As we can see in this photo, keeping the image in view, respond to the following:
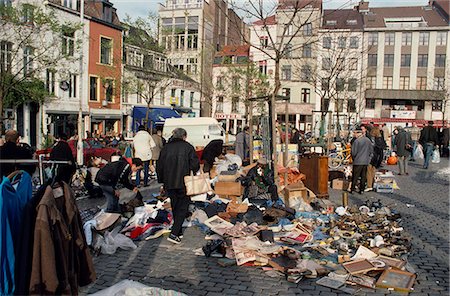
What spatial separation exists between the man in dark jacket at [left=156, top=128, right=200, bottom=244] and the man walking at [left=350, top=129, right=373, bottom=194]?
→ 6.31 m

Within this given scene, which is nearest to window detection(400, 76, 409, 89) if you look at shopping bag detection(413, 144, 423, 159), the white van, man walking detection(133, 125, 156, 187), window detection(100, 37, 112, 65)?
shopping bag detection(413, 144, 423, 159)

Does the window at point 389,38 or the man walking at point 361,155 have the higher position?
the window at point 389,38

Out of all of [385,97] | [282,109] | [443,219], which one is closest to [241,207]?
[443,219]

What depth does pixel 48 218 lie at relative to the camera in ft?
11.2

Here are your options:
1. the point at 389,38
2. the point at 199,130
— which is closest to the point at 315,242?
the point at 199,130

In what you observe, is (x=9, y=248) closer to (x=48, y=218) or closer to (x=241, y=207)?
(x=48, y=218)

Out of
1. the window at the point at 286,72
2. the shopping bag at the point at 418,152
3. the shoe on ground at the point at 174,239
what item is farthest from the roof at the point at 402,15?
the shoe on ground at the point at 174,239

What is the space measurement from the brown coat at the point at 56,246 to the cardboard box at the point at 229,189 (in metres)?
6.84

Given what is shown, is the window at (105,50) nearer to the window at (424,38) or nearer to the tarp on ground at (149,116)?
the tarp on ground at (149,116)

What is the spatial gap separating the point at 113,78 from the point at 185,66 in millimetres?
18825

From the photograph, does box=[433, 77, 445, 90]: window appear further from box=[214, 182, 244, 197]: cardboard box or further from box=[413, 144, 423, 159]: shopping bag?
box=[214, 182, 244, 197]: cardboard box

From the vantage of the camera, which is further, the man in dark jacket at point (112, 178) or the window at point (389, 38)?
the window at point (389, 38)

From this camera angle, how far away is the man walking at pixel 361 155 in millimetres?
12320

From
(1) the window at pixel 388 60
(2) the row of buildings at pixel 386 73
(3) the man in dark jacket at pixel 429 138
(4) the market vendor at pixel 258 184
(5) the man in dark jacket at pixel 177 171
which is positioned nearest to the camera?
(5) the man in dark jacket at pixel 177 171
